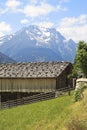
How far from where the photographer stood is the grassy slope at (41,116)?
Result: 36844 mm

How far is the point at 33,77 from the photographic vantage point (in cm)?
5956

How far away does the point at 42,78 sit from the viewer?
2339 inches

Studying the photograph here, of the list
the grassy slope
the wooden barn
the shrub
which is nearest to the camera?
the grassy slope

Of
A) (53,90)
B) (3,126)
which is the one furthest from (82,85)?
(53,90)

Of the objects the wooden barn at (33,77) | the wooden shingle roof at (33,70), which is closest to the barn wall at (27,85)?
the wooden barn at (33,77)

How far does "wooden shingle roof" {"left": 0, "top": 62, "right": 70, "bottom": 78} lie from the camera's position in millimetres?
59469

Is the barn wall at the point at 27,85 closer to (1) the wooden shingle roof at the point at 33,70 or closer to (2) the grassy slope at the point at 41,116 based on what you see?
(1) the wooden shingle roof at the point at 33,70

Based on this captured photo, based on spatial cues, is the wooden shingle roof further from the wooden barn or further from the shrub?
the shrub

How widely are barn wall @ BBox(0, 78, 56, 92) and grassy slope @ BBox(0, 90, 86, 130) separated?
11.2 m

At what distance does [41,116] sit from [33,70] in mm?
20287

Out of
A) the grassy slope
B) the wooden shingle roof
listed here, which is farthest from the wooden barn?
the grassy slope

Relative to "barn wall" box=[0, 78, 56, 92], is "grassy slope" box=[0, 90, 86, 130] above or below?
below

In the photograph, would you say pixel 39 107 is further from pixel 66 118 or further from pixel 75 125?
pixel 75 125

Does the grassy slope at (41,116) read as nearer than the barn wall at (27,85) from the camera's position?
Yes
